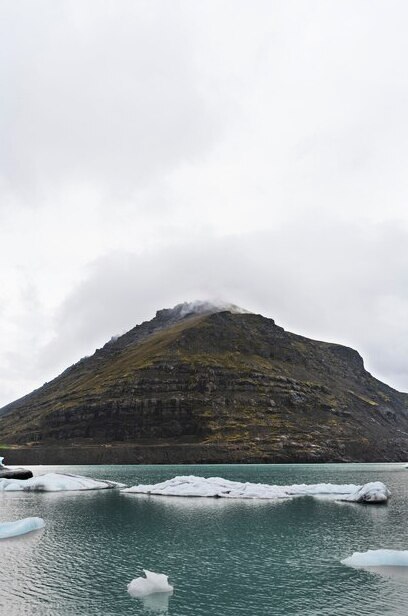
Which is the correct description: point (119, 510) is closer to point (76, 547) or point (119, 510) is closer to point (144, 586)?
point (76, 547)

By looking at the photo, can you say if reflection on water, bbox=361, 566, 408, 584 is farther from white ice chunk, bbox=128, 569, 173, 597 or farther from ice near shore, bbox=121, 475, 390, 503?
ice near shore, bbox=121, 475, 390, 503

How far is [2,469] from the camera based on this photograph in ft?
494

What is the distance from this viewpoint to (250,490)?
100m

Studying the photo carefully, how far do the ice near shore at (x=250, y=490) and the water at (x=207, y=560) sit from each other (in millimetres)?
11360

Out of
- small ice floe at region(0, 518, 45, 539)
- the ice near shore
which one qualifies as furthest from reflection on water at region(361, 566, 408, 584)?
the ice near shore

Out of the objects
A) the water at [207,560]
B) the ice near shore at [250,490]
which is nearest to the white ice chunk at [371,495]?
the ice near shore at [250,490]

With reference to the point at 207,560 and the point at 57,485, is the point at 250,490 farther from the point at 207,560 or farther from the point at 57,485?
the point at 207,560

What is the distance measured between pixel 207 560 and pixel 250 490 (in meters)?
57.3

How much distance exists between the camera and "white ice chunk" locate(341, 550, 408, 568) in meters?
43.4

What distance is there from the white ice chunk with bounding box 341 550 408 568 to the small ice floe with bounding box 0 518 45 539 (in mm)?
36015

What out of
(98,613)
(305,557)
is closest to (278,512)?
(305,557)

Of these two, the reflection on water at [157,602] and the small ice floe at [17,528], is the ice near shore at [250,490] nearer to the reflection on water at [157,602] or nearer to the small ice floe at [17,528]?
the small ice floe at [17,528]

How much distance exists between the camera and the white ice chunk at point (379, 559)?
142ft

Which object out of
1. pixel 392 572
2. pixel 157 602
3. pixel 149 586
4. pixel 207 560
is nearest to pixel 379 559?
pixel 392 572
